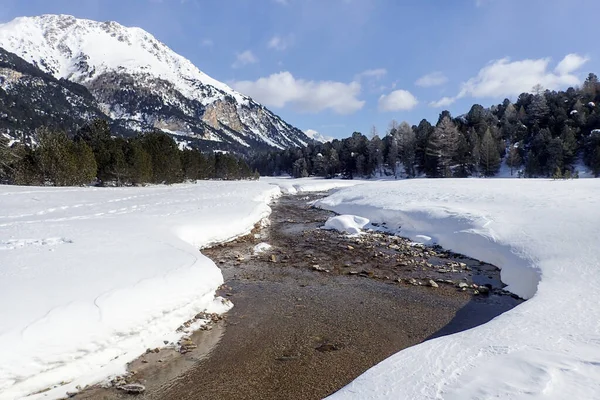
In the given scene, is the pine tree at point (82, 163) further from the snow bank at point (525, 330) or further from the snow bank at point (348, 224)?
the snow bank at point (525, 330)

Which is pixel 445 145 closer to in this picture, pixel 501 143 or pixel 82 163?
pixel 501 143

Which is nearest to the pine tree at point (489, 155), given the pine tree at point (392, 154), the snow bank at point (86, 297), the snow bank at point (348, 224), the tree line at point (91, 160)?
the pine tree at point (392, 154)

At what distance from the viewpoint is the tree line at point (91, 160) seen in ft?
123

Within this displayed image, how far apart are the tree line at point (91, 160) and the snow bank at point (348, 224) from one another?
25711mm

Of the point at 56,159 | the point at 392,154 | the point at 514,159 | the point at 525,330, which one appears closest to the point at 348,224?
the point at 525,330

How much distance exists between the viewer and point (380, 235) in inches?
734

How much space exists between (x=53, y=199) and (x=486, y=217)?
2785cm

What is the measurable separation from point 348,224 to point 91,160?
35.4 metres

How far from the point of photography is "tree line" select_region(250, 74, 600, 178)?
176 ft

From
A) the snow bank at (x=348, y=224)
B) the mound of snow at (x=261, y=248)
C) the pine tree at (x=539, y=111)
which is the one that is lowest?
the mound of snow at (x=261, y=248)

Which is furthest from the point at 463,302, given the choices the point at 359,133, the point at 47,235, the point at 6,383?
the point at 359,133

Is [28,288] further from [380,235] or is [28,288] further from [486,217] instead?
[486,217]

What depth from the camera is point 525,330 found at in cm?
615

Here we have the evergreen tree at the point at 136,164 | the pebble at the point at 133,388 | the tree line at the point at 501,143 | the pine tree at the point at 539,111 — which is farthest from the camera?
the pine tree at the point at 539,111
